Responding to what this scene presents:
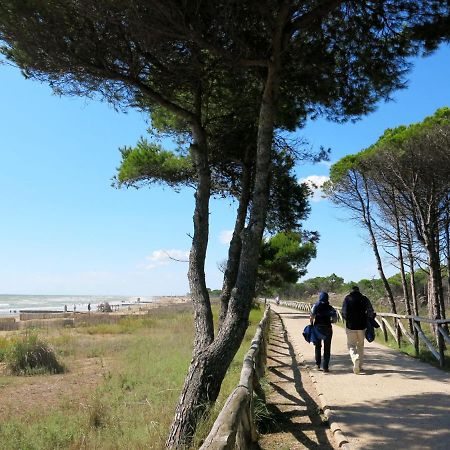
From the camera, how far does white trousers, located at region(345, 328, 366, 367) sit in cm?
923

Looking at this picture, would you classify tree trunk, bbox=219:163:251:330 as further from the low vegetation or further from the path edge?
the path edge

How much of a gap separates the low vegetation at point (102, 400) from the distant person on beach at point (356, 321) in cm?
224

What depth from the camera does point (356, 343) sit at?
9352 mm

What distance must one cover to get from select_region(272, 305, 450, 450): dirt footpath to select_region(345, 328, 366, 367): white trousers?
0.31 m

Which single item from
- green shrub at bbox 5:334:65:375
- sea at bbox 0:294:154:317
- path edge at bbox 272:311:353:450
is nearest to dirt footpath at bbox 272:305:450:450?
path edge at bbox 272:311:353:450

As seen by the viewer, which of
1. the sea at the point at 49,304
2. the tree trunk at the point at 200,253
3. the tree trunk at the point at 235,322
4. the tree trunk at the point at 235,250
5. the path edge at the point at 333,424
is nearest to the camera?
the path edge at the point at 333,424

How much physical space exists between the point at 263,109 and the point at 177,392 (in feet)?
17.5

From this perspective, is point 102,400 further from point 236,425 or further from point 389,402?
point 236,425

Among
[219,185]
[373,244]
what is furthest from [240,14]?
[373,244]

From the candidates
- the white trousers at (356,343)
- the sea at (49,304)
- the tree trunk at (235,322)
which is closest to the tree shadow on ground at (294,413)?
the tree trunk at (235,322)

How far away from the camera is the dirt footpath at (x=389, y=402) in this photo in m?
5.14

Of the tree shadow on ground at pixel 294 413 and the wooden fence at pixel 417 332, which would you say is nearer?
the tree shadow on ground at pixel 294 413

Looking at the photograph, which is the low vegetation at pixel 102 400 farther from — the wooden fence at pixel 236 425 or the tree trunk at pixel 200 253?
the tree trunk at pixel 200 253

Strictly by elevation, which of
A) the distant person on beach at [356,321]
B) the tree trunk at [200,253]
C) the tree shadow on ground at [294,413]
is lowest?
the tree shadow on ground at [294,413]
